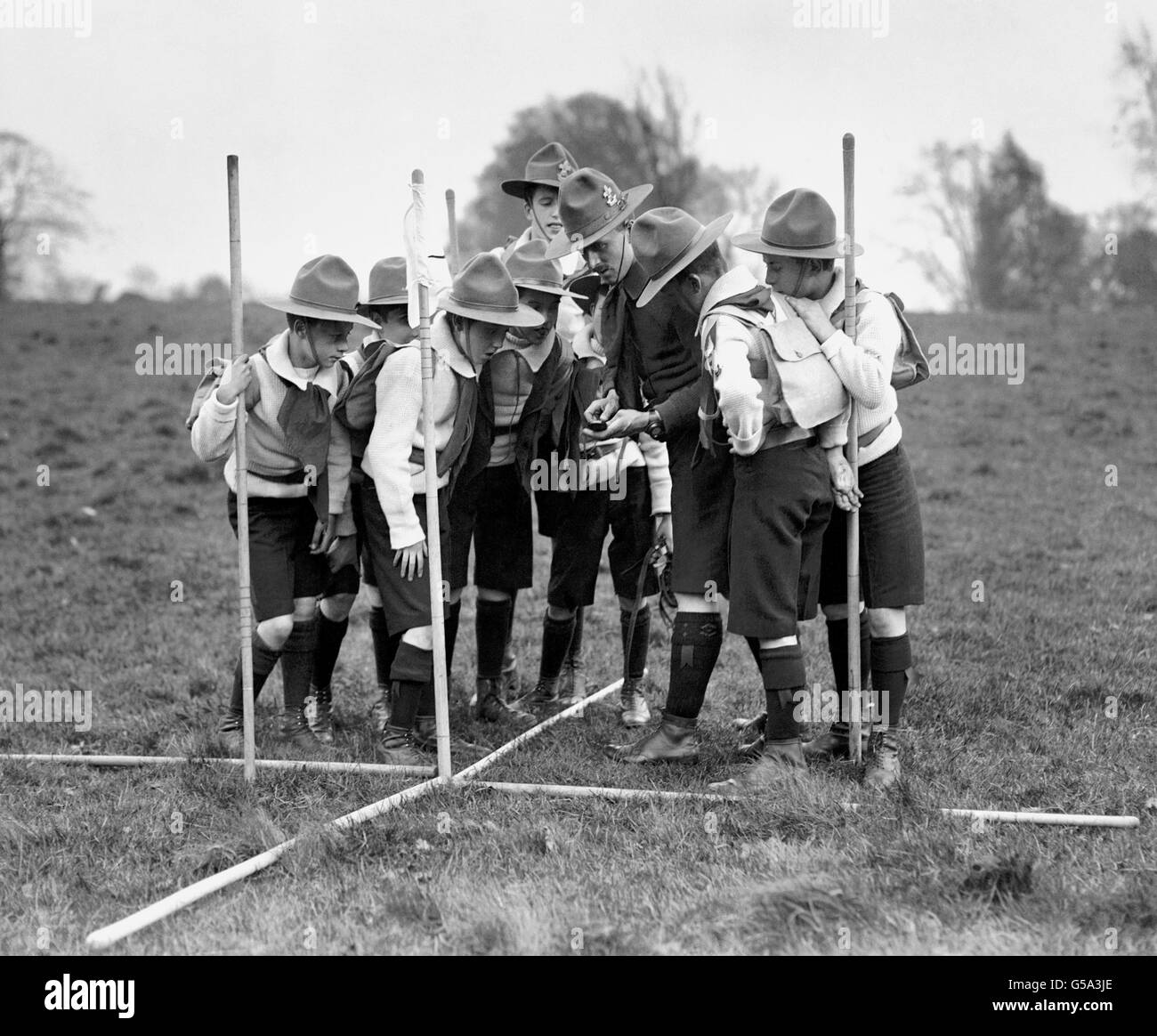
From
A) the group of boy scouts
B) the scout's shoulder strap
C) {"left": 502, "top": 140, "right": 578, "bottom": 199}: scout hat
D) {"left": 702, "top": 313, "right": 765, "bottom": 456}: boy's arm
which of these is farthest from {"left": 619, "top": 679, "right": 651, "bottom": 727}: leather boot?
{"left": 502, "top": 140, "right": 578, "bottom": 199}: scout hat

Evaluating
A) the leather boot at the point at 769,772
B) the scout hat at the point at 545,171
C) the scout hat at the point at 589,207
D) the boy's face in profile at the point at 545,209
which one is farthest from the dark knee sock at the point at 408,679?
the scout hat at the point at 545,171

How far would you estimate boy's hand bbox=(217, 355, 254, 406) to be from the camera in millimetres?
5504

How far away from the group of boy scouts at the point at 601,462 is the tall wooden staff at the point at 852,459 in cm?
6

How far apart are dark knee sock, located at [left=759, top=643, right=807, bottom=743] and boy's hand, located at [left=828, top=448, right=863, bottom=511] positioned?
0.60 metres

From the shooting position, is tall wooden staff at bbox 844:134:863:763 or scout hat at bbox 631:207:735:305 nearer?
tall wooden staff at bbox 844:134:863:763

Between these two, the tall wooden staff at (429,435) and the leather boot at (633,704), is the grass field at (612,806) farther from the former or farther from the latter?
the tall wooden staff at (429,435)

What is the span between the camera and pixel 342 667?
8.09m

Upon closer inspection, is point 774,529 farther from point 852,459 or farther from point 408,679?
point 408,679

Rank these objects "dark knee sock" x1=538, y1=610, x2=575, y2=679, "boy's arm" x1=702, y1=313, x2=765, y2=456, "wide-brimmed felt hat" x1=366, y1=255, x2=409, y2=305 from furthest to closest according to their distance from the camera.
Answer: "dark knee sock" x1=538, y1=610, x2=575, y2=679 → "wide-brimmed felt hat" x1=366, y1=255, x2=409, y2=305 → "boy's arm" x1=702, y1=313, x2=765, y2=456

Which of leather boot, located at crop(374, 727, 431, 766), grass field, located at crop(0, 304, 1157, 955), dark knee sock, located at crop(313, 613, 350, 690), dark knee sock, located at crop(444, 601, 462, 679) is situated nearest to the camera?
grass field, located at crop(0, 304, 1157, 955)

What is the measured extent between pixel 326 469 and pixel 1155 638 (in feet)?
15.4

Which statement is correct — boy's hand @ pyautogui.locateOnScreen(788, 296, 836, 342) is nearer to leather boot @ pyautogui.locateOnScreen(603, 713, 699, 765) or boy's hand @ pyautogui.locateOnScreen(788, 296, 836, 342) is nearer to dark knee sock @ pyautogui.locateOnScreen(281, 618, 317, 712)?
leather boot @ pyautogui.locateOnScreen(603, 713, 699, 765)

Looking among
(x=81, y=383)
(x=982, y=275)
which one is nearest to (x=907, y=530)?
(x=81, y=383)
